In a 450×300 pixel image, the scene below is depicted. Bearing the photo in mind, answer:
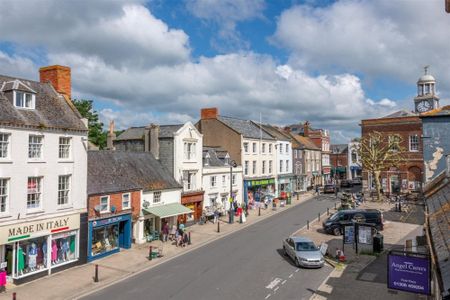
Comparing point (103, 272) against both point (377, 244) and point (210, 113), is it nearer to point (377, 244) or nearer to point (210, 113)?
point (377, 244)

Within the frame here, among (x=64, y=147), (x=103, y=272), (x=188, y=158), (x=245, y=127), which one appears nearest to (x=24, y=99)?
(x=64, y=147)

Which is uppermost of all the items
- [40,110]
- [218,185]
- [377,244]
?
[40,110]

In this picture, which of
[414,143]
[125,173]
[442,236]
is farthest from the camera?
[414,143]

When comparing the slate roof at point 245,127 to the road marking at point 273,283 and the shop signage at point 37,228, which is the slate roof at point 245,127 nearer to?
the shop signage at point 37,228

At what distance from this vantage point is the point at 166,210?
1201 inches

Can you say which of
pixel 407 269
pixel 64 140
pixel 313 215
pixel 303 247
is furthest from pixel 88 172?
pixel 313 215

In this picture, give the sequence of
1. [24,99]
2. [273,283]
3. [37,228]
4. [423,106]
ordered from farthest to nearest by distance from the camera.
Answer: [423,106], [24,99], [37,228], [273,283]

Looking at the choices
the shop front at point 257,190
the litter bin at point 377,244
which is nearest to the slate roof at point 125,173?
the shop front at point 257,190

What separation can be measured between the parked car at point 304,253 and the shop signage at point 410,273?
9.25m

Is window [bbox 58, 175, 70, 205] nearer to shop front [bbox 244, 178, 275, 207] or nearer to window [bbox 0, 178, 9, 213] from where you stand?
window [bbox 0, 178, 9, 213]

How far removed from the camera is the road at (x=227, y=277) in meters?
17.6

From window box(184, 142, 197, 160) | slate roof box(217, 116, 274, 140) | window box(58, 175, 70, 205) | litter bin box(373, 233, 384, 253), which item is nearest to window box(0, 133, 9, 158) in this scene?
window box(58, 175, 70, 205)

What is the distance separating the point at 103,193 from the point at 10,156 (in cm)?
690

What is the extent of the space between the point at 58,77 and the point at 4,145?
7803 mm
